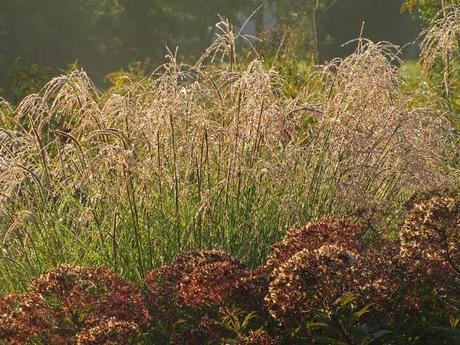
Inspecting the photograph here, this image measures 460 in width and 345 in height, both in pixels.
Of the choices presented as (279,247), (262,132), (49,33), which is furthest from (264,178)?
(49,33)

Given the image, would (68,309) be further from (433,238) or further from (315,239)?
(433,238)

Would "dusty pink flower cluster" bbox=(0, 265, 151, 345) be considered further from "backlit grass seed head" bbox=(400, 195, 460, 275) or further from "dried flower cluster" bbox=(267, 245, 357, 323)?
"backlit grass seed head" bbox=(400, 195, 460, 275)

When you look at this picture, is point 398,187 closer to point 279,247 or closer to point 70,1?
point 279,247

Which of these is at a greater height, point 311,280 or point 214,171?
point 311,280

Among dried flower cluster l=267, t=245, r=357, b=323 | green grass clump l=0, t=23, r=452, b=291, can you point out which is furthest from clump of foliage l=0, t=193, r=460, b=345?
green grass clump l=0, t=23, r=452, b=291

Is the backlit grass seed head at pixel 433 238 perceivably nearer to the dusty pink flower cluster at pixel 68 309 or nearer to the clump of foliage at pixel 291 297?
the clump of foliage at pixel 291 297

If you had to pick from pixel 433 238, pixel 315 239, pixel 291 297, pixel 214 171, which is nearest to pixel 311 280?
pixel 291 297

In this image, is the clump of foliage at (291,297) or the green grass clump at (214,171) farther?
the green grass clump at (214,171)

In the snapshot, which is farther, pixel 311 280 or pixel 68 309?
pixel 68 309

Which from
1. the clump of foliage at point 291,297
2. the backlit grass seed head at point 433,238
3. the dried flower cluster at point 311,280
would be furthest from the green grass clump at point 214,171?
the dried flower cluster at point 311,280

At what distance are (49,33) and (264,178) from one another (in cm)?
3534

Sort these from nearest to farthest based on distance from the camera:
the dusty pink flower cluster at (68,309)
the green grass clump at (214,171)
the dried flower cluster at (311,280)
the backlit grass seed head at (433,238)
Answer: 1. the dried flower cluster at (311,280)
2. the backlit grass seed head at (433,238)
3. the dusty pink flower cluster at (68,309)
4. the green grass clump at (214,171)

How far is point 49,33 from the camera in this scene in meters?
40.8

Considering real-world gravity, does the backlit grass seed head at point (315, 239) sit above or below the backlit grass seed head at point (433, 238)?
below
